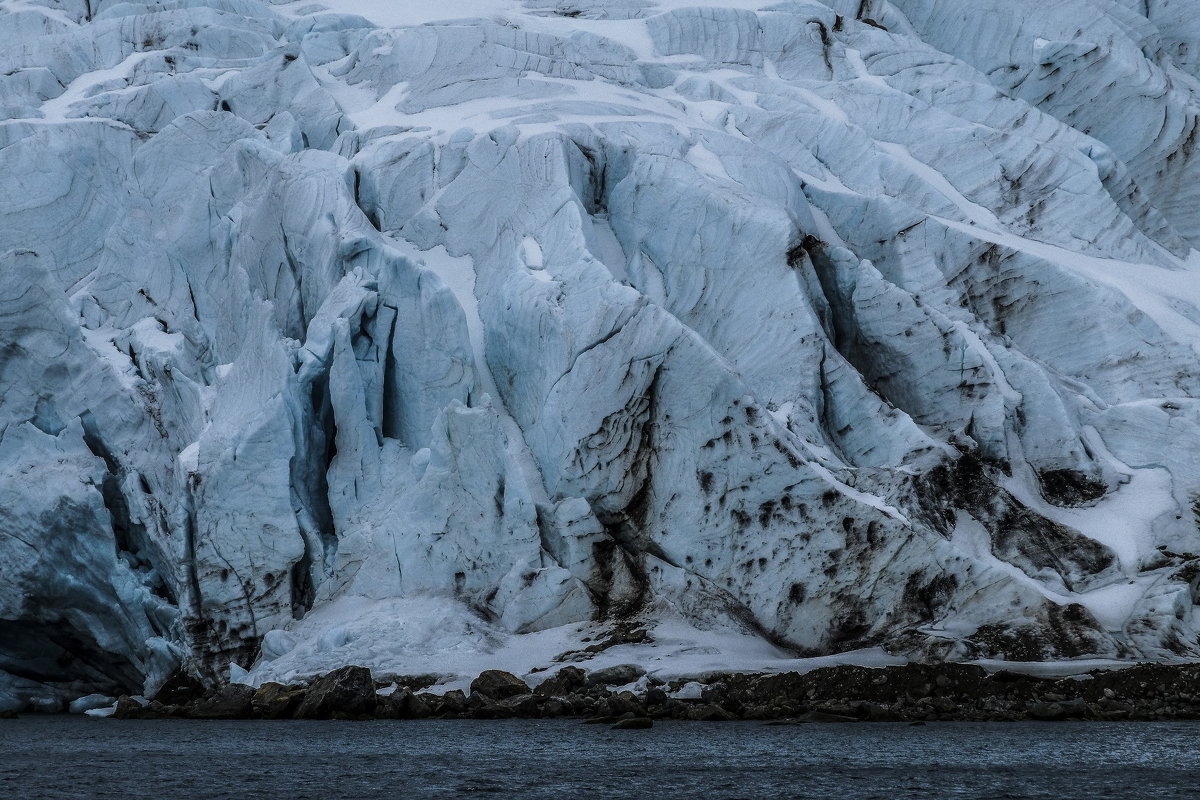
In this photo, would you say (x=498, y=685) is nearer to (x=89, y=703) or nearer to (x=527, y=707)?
(x=527, y=707)

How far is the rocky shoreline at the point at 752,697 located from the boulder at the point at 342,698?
2 cm

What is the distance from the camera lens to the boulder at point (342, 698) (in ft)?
91.4

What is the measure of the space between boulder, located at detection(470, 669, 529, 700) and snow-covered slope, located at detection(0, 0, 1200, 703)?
104 centimetres

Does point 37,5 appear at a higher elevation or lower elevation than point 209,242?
higher

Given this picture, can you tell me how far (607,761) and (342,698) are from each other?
9205 mm

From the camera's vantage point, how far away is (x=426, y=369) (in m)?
34.2

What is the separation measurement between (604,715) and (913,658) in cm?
640

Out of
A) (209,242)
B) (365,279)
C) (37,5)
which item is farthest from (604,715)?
(37,5)

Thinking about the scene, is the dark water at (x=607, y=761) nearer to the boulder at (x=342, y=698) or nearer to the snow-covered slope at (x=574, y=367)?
the boulder at (x=342, y=698)

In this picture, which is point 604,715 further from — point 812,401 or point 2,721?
point 2,721

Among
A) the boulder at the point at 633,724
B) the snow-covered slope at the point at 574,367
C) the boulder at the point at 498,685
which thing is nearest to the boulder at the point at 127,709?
the snow-covered slope at the point at 574,367

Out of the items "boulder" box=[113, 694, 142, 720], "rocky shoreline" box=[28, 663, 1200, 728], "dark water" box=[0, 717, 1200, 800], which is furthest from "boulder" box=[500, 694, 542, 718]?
"boulder" box=[113, 694, 142, 720]

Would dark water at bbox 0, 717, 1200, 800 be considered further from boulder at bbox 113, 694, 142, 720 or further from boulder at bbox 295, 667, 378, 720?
boulder at bbox 113, 694, 142, 720

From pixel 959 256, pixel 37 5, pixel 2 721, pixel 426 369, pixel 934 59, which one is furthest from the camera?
pixel 37 5
